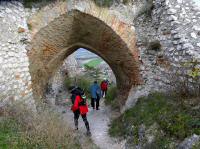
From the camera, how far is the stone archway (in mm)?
7969

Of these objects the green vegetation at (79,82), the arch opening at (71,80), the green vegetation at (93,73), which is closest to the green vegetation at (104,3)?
the arch opening at (71,80)

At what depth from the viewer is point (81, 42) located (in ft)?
32.5

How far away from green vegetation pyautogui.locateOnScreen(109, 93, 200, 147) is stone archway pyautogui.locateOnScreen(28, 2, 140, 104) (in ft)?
4.80

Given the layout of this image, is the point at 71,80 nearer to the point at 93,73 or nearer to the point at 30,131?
the point at 93,73

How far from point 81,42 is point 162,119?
4466mm

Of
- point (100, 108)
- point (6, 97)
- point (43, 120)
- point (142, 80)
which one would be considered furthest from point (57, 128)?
point (100, 108)

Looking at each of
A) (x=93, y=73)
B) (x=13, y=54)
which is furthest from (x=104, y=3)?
(x=93, y=73)

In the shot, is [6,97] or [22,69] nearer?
[6,97]

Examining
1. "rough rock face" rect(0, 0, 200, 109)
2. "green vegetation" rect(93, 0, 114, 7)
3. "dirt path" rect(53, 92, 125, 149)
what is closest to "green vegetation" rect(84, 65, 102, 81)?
"dirt path" rect(53, 92, 125, 149)

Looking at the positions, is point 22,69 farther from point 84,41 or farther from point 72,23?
point 84,41

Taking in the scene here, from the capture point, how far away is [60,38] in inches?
343

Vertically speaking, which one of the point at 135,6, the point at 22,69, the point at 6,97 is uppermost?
the point at 135,6

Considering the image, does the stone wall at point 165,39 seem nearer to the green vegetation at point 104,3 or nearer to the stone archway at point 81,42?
the stone archway at point 81,42

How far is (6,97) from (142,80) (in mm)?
4233
